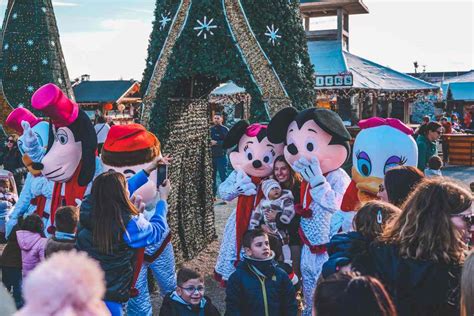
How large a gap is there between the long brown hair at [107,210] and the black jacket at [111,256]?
0.02 m

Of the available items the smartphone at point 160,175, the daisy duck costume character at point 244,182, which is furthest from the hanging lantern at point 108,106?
the smartphone at point 160,175

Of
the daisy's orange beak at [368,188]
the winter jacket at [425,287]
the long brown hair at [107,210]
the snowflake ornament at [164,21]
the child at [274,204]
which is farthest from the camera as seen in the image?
the snowflake ornament at [164,21]

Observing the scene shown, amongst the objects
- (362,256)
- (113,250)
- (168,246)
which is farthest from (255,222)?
(362,256)

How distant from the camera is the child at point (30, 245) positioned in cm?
440

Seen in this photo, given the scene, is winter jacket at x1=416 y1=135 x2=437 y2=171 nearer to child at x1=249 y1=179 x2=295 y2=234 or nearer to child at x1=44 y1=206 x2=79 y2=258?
child at x1=249 y1=179 x2=295 y2=234

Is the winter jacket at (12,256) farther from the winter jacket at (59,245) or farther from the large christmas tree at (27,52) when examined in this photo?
the large christmas tree at (27,52)

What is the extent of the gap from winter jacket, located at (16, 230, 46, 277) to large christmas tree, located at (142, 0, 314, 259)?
63.8 inches

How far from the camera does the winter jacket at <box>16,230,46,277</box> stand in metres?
4.40

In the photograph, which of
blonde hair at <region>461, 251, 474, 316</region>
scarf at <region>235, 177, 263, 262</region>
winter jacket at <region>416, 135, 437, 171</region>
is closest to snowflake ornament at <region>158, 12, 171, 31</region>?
scarf at <region>235, 177, 263, 262</region>

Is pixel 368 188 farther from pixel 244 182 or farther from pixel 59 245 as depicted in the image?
pixel 59 245

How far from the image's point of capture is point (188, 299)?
345 centimetres

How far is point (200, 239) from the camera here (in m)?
6.65

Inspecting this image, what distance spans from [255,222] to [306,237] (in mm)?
485

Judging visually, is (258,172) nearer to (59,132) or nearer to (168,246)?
(168,246)
